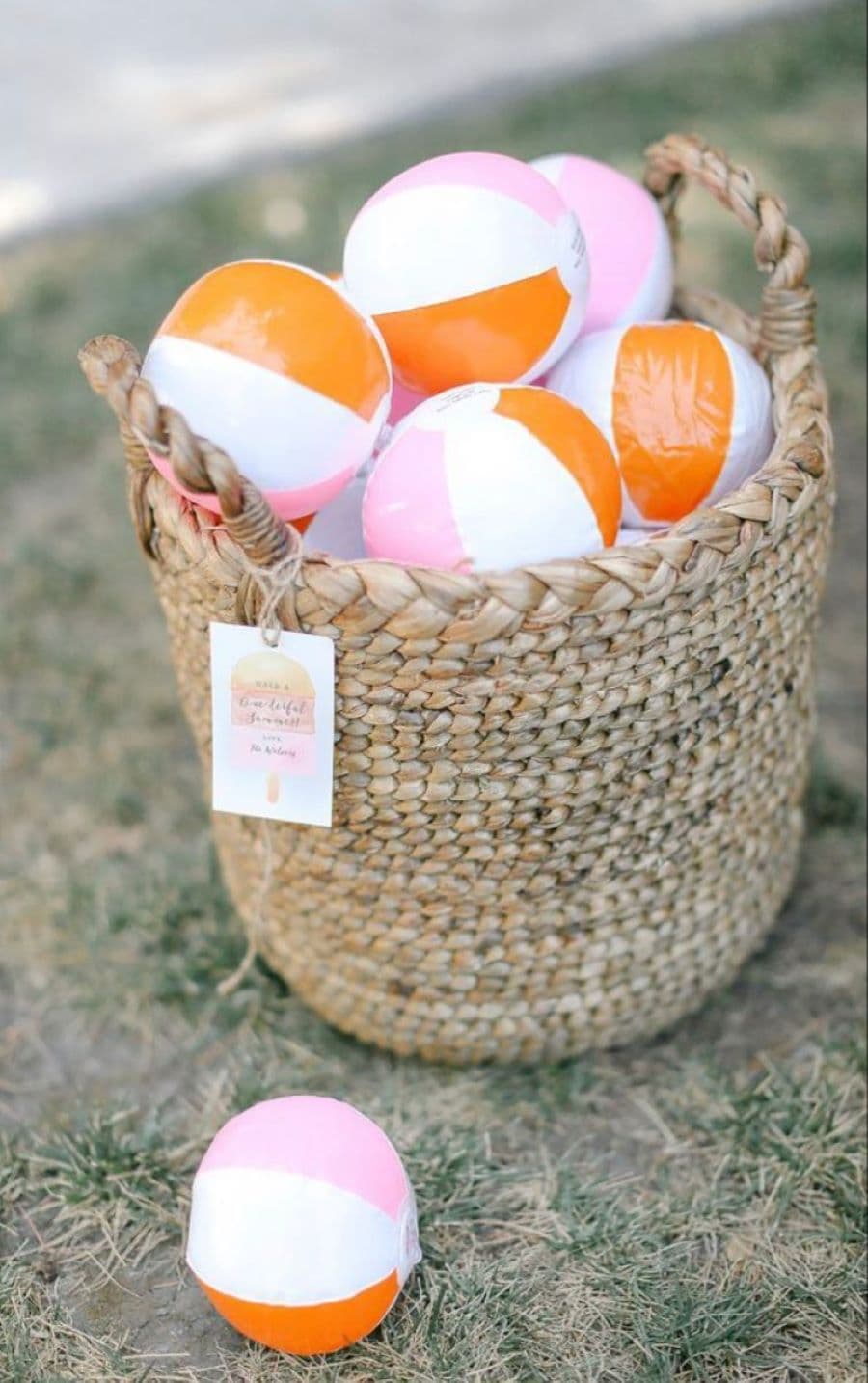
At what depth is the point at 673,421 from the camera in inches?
56.8

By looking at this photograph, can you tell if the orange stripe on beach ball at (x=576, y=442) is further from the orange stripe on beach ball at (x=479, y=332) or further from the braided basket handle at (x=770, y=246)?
the braided basket handle at (x=770, y=246)

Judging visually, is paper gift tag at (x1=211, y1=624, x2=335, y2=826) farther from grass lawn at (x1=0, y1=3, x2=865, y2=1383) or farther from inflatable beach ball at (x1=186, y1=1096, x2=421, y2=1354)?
grass lawn at (x1=0, y1=3, x2=865, y2=1383)

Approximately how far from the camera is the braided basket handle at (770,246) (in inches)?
58.8

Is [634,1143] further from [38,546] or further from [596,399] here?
[38,546]

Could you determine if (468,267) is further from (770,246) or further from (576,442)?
(770,246)

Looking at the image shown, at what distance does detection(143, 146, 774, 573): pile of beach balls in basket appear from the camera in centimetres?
127

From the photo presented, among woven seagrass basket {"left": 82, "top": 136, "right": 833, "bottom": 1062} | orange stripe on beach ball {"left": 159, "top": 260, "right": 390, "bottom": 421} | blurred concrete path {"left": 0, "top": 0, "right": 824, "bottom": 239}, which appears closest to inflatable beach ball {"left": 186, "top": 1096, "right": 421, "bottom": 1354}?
woven seagrass basket {"left": 82, "top": 136, "right": 833, "bottom": 1062}

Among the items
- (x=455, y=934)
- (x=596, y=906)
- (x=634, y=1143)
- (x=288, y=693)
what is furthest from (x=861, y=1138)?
(x=288, y=693)

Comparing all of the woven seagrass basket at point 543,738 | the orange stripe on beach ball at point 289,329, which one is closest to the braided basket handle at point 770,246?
the woven seagrass basket at point 543,738

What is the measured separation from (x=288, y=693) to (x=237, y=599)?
0.31 ft

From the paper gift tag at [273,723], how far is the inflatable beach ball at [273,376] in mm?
142

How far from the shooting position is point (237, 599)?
127 cm

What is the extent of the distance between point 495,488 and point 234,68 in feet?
12.5

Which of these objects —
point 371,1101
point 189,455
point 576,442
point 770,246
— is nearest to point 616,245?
point 770,246
